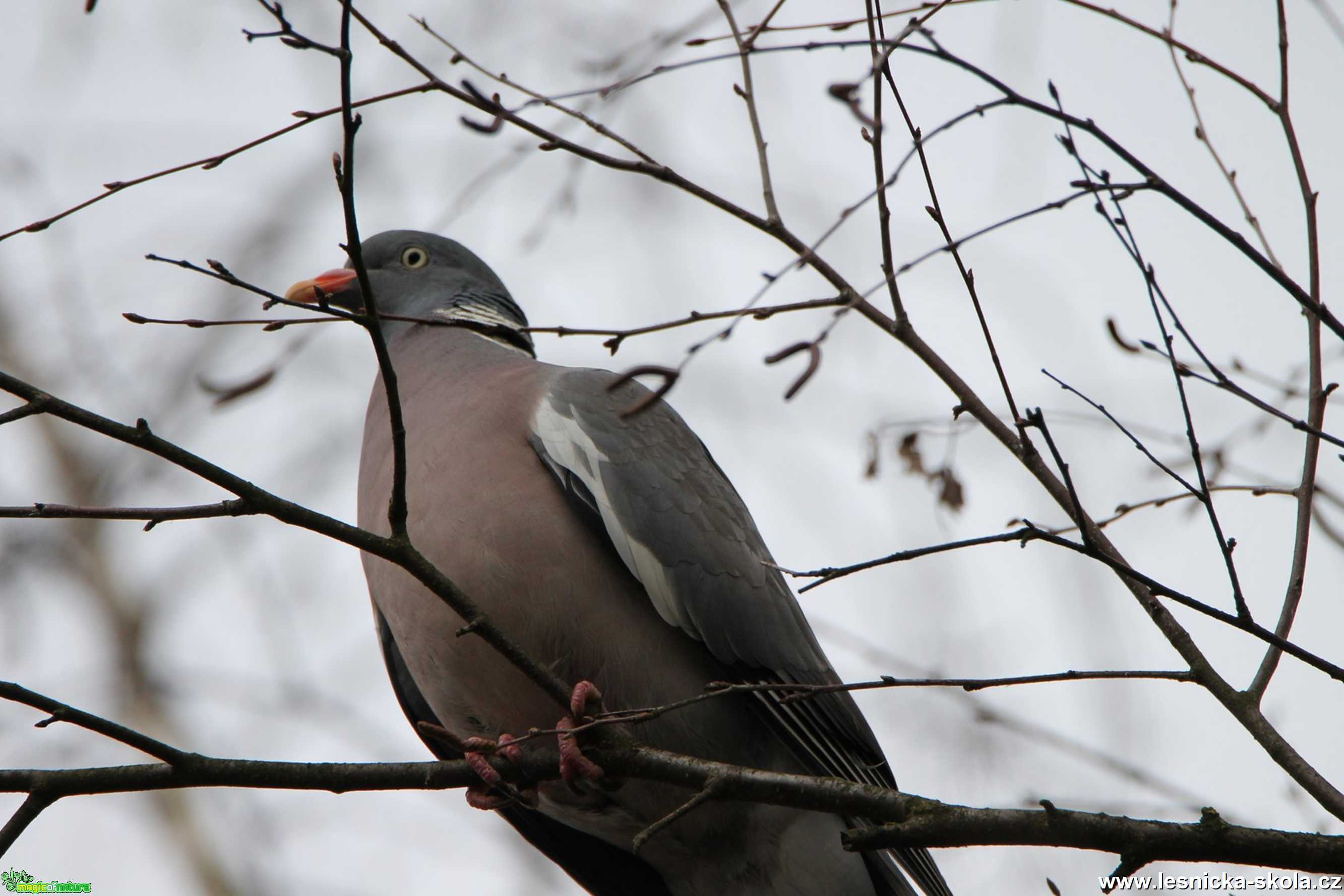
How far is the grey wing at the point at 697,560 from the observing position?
143 inches

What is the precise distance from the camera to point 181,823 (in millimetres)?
7359

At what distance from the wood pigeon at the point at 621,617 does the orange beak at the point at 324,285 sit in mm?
830

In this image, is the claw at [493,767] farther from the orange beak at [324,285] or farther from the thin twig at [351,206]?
the orange beak at [324,285]

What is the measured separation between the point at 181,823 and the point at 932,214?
20.9 ft

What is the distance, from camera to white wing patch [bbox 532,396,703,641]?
11.8 ft

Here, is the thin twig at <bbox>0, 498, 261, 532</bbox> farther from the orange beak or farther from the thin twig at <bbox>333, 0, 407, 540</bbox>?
the orange beak

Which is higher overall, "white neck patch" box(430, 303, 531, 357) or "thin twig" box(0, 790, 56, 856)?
"white neck patch" box(430, 303, 531, 357)

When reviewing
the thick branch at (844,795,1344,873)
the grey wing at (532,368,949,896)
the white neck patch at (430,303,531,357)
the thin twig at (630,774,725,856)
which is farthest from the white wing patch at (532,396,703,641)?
the thick branch at (844,795,1344,873)

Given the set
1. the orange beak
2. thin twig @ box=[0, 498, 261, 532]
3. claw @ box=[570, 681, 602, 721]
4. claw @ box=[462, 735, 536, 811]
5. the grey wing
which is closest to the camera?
thin twig @ box=[0, 498, 261, 532]

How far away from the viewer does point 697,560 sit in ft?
12.3

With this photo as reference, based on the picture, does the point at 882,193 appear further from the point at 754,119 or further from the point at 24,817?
the point at 24,817

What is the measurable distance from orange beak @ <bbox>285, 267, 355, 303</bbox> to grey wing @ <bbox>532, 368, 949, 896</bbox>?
1192mm

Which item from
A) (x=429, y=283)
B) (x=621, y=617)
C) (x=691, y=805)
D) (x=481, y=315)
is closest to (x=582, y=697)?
(x=691, y=805)

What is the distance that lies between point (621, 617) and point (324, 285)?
6.45ft
